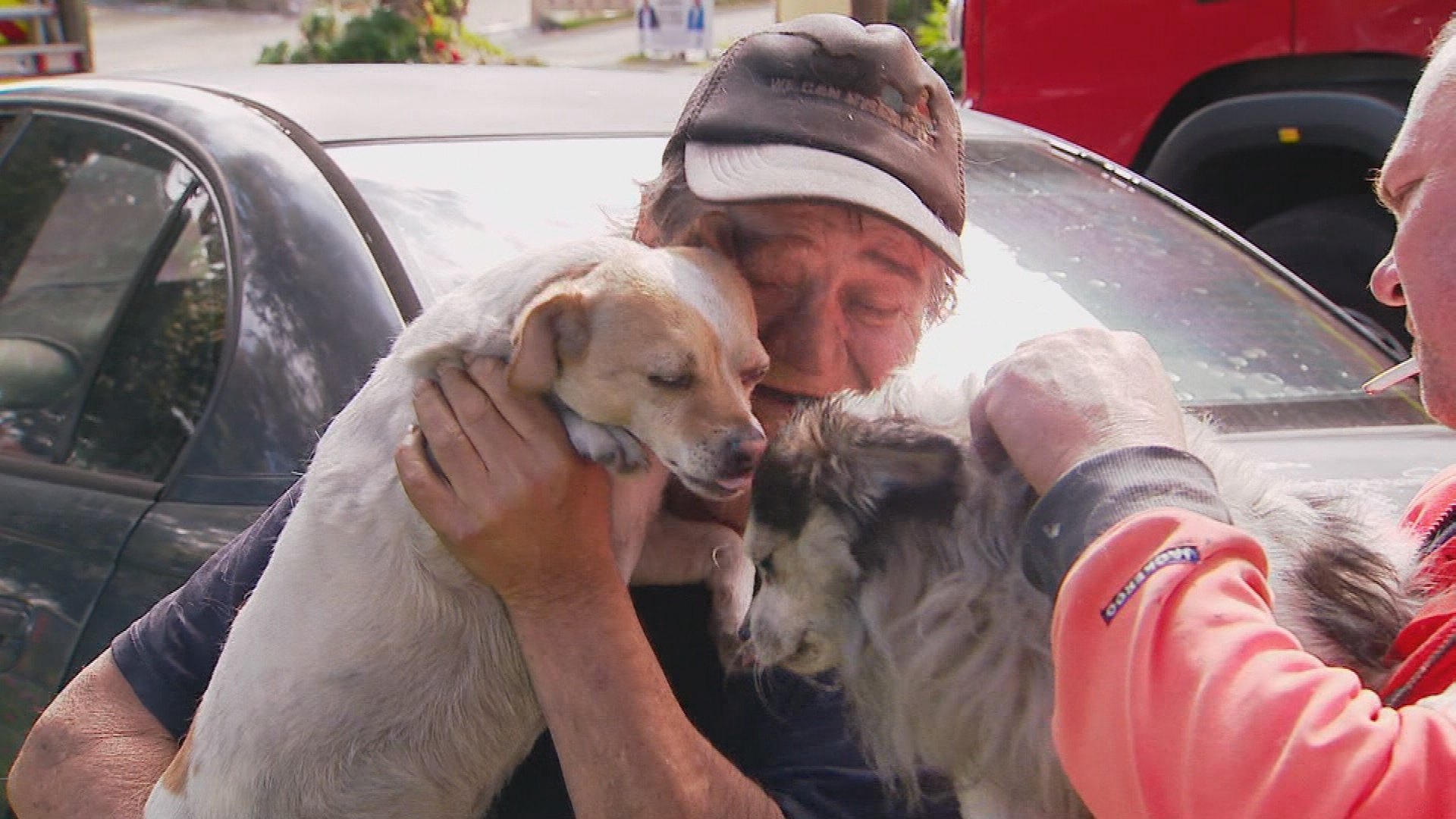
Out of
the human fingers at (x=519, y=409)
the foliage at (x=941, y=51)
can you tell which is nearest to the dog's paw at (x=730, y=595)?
the human fingers at (x=519, y=409)

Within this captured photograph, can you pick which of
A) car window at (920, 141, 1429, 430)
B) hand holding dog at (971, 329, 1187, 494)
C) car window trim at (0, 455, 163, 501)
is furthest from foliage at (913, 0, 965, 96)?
hand holding dog at (971, 329, 1187, 494)

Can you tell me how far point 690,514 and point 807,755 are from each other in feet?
1.53

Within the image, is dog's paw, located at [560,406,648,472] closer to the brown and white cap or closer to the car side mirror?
the brown and white cap

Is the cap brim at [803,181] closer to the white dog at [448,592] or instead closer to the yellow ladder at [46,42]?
the white dog at [448,592]

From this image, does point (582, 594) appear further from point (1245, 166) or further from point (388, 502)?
point (1245, 166)

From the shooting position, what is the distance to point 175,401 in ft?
9.48

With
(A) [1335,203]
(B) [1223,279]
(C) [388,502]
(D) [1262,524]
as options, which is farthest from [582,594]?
(A) [1335,203]

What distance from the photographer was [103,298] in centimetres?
336

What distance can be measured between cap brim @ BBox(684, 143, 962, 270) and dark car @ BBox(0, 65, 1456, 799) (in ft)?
0.77

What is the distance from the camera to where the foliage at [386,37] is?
14852 mm

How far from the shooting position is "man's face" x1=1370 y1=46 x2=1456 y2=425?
142 centimetres

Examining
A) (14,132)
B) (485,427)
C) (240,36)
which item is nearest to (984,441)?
(485,427)

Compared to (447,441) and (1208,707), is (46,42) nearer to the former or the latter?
(447,441)

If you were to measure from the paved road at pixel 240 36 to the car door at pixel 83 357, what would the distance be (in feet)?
55.6
